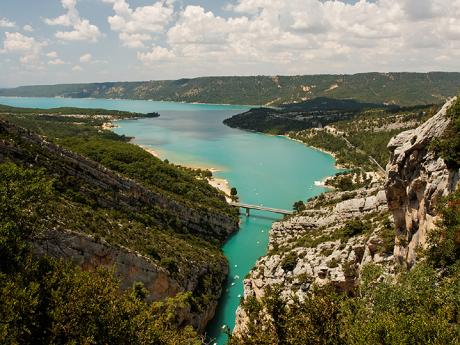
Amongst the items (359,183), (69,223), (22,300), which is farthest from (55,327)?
(359,183)

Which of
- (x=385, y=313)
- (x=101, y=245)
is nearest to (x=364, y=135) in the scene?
(x=101, y=245)

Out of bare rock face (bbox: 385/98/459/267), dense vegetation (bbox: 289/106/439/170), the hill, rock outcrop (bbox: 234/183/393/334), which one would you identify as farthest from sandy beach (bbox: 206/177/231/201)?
bare rock face (bbox: 385/98/459/267)

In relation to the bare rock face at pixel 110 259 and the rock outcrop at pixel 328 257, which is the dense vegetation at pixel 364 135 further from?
the bare rock face at pixel 110 259

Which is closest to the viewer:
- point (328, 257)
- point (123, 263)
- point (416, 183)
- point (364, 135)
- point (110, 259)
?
point (416, 183)

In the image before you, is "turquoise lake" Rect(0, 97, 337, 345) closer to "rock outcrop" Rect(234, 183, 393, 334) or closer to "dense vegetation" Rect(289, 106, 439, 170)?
"rock outcrop" Rect(234, 183, 393, 334)

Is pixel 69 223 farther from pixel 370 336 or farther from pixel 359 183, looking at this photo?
pixel 359 183

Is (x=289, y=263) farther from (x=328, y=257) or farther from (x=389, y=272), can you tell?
(x=389, y=272)

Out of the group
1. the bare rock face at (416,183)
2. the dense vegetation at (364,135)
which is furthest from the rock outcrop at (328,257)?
the dense vegetation at (364,135)
